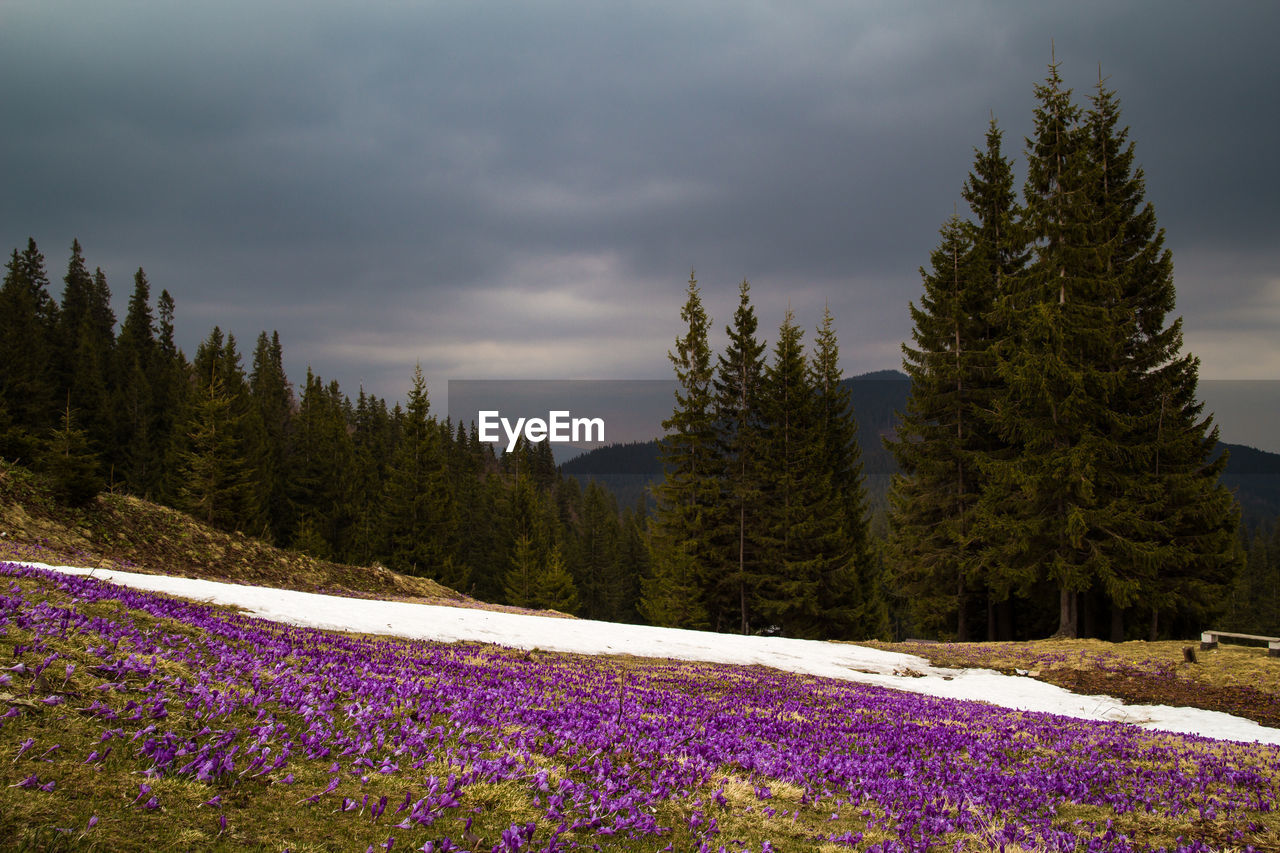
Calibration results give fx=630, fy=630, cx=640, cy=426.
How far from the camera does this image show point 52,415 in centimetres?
5666

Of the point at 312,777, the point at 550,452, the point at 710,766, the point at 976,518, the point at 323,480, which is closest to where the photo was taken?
the point at 312,777

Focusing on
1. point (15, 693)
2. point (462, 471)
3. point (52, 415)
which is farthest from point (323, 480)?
point (15, 693)

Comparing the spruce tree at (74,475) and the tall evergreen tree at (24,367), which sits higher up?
the tall evergreen tree at (24,367)

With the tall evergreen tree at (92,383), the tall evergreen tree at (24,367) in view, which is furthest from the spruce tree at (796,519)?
the tall evergreen tree at (24,367)

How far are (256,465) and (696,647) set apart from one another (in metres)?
53.4

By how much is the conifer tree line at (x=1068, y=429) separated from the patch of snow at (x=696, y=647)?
1196 cm

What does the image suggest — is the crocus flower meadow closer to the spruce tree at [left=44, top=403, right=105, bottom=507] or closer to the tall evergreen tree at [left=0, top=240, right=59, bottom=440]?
the spruce tree at [left=44, top=403, right=105, bottom=507]

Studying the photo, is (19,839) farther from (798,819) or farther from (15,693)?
(798,819)

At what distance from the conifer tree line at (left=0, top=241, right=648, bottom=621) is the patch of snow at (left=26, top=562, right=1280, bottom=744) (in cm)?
1533

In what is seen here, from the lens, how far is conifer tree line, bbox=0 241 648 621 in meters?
44.5

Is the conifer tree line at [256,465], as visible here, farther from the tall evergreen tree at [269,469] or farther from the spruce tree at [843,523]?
the spruce tree at [843,523]

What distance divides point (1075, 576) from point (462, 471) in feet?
295

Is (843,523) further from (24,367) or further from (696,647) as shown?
(24,367)

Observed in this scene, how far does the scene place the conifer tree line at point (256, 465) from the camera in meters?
44.5
